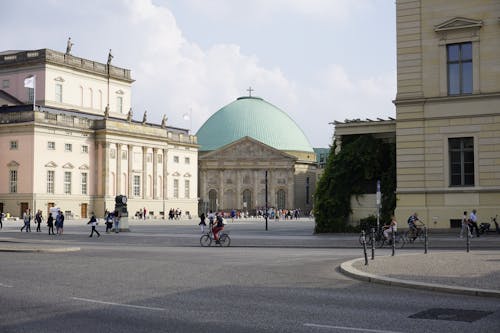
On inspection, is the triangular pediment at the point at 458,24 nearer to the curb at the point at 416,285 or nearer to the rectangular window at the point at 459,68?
the rectangular window at the point at 459,68

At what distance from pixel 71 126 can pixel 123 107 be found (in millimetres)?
18155

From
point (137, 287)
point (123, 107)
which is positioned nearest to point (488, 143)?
point (137, 287)

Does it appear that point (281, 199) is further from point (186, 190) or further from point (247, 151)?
point (186, 190)

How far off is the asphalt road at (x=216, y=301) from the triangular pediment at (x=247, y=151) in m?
120

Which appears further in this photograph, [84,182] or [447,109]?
[84,182]

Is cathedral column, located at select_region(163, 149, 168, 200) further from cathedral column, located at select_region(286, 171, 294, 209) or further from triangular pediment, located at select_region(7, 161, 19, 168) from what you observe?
cathedral column, located at select_region(286, 171, 294, 209)

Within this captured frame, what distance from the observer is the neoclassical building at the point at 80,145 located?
281ft

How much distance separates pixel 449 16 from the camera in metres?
38.8

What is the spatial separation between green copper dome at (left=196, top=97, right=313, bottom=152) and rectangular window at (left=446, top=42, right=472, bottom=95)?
114m

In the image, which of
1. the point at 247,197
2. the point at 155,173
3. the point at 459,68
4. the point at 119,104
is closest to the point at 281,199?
the point at 247,197

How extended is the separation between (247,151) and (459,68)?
4131 inches

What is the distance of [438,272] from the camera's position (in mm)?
18547

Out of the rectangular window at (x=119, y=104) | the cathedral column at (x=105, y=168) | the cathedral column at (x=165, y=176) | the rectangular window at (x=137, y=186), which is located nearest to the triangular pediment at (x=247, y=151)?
the cathedral column at (x=165, y=176)

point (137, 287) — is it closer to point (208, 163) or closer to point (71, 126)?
point (71, 126)
